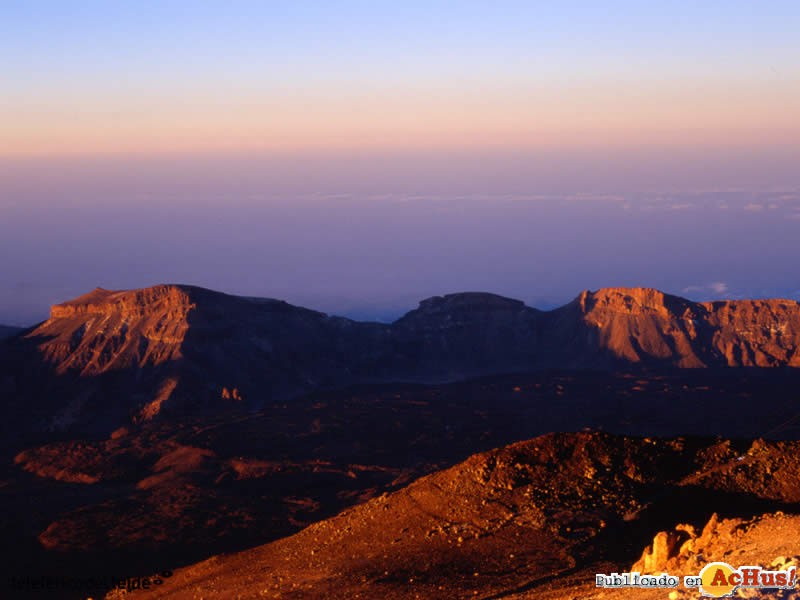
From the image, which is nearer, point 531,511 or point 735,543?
point 735,543

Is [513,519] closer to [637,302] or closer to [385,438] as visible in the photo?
[385,438]

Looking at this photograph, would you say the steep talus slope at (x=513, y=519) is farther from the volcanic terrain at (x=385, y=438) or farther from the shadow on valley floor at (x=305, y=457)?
the shadow on valley floor at (x=305, y=457)

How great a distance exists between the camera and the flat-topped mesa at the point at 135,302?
336ft

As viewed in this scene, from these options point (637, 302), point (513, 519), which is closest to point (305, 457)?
point (513, 519)

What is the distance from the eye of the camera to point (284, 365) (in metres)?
103

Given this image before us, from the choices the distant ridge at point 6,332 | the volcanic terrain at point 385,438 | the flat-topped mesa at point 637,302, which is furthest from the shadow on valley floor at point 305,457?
the distant ridge at point 6,332

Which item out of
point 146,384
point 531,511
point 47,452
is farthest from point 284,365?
point 531,511

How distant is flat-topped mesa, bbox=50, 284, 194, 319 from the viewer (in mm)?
102438

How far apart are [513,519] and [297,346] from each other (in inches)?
3318

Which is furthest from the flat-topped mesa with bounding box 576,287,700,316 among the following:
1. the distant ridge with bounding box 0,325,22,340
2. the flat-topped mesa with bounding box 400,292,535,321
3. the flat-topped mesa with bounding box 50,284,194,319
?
the distant ridge with bounding box 0,325,22,340

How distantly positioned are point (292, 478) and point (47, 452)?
23349 mm

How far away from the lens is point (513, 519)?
78.8ft

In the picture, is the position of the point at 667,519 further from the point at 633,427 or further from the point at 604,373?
the point at 604,373

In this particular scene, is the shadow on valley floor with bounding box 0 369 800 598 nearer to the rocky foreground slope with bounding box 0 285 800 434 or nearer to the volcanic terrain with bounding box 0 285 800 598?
the volcanic terrain with bounding box 0 285 800 598
